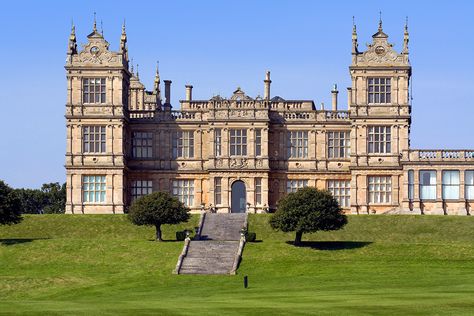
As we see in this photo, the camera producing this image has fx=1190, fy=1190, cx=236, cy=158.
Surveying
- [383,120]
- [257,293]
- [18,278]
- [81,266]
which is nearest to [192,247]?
[81,266]

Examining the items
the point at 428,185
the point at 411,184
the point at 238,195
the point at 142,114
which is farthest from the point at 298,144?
the point at 142,114

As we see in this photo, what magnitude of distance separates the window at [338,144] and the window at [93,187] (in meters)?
19.6

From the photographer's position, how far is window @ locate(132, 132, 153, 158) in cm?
10325

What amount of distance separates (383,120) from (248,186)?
12.6 m

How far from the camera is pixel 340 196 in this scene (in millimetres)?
101562

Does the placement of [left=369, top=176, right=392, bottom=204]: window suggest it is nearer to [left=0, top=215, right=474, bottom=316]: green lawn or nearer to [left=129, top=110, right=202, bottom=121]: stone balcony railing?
[left=0, top=215, right=474, bottom=316]: green lawn

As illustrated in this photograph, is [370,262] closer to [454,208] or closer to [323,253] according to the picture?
[323,253]

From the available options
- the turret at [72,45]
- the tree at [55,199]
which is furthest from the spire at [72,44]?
the tree at [55,199]

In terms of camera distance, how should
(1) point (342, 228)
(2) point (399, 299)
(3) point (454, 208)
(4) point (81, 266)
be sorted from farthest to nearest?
(3) point (454, 208) < (1) point (342, 228) < (4) point (81, 266) < (2) point (399, 299)

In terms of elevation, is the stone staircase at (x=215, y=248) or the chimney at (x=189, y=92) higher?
the chimney at (x=189, y=92)

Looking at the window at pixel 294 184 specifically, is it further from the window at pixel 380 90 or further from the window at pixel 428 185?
the window at pixel 428 185

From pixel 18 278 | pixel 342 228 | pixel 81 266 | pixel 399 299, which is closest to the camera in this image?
pixel 399 299

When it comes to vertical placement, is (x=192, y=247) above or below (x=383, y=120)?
below

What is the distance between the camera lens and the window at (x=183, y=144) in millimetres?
102812
